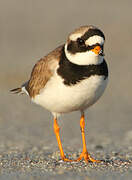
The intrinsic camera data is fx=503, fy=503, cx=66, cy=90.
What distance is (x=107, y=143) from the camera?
10383 mm

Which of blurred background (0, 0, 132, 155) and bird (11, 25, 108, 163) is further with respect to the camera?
blurred background (0, 0, 132, 155)

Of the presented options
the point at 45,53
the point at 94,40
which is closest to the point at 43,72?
the point at 94,40

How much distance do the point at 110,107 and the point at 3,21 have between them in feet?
57.1

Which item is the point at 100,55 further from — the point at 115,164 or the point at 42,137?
the point at 42,137

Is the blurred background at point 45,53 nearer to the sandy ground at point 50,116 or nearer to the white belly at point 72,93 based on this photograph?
the sandy ground at point 50,116

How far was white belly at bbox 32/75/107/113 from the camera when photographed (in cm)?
696

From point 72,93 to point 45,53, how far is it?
50.0 ft

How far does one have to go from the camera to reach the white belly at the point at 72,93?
6.96 metres

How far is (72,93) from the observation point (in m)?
7.01

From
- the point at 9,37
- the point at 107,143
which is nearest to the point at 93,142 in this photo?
the point at 107,143

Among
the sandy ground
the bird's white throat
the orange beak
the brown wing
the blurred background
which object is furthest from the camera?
the blurred background

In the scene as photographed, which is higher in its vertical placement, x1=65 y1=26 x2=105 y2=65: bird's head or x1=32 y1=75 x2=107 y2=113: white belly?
x1=65 y1=26 x2=105 y2=65: bird's head

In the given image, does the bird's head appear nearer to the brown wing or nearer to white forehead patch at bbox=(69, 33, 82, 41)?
white forehead patch at bbox=(69, 33, 82, 41)

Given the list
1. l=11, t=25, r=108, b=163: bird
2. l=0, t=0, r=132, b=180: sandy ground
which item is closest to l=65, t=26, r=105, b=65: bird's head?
l=11, t=25, r=108, b=163: bird
